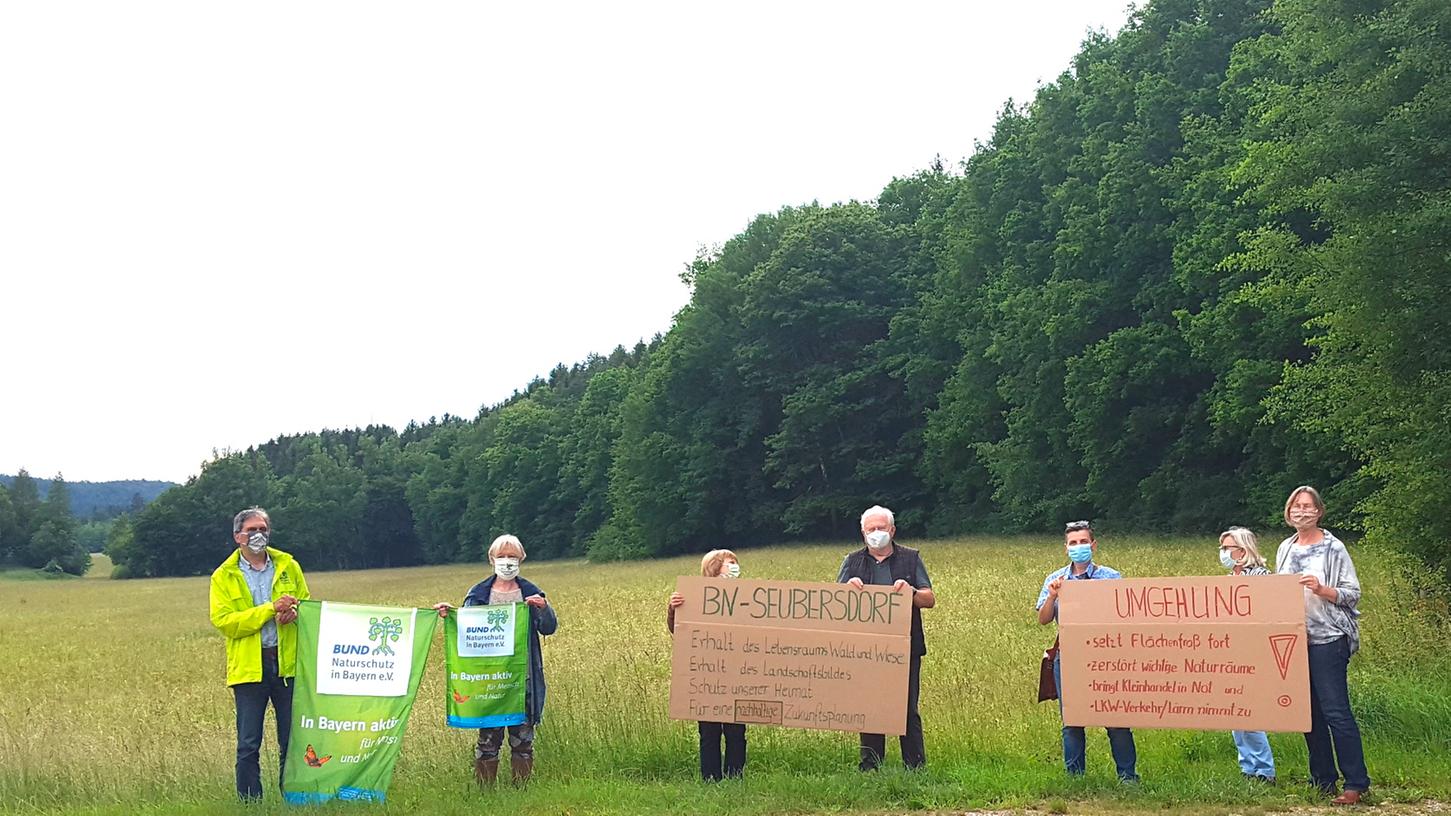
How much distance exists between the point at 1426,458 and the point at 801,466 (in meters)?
46.4

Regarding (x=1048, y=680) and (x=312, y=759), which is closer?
(x=312, y=759)

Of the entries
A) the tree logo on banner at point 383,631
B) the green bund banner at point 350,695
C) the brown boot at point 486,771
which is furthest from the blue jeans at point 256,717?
the brown boot at point 486,771

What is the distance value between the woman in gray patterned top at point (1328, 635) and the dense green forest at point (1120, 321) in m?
7.03

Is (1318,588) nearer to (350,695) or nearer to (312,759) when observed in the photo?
(350,695)

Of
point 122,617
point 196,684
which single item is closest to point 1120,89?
point 196,684

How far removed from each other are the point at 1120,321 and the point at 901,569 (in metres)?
35.5

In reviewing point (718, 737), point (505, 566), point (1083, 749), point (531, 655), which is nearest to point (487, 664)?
point (531, 655)

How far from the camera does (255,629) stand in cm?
820

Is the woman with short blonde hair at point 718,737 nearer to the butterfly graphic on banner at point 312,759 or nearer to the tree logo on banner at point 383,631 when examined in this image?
the tree logo on banner at point 383,631

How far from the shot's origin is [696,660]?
8.73m

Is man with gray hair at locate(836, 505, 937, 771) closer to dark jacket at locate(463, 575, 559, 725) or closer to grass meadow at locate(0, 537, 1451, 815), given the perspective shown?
grass meadow at locate(0, 537, 1451, 815)

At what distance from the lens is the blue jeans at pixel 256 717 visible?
835 centimetres

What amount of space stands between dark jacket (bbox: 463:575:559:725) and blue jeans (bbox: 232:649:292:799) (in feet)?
4.69

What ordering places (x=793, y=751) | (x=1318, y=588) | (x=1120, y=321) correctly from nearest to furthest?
1. (x=1318, y=588)
2. (x=793, y=751)
3. (x=1120, y=321)
